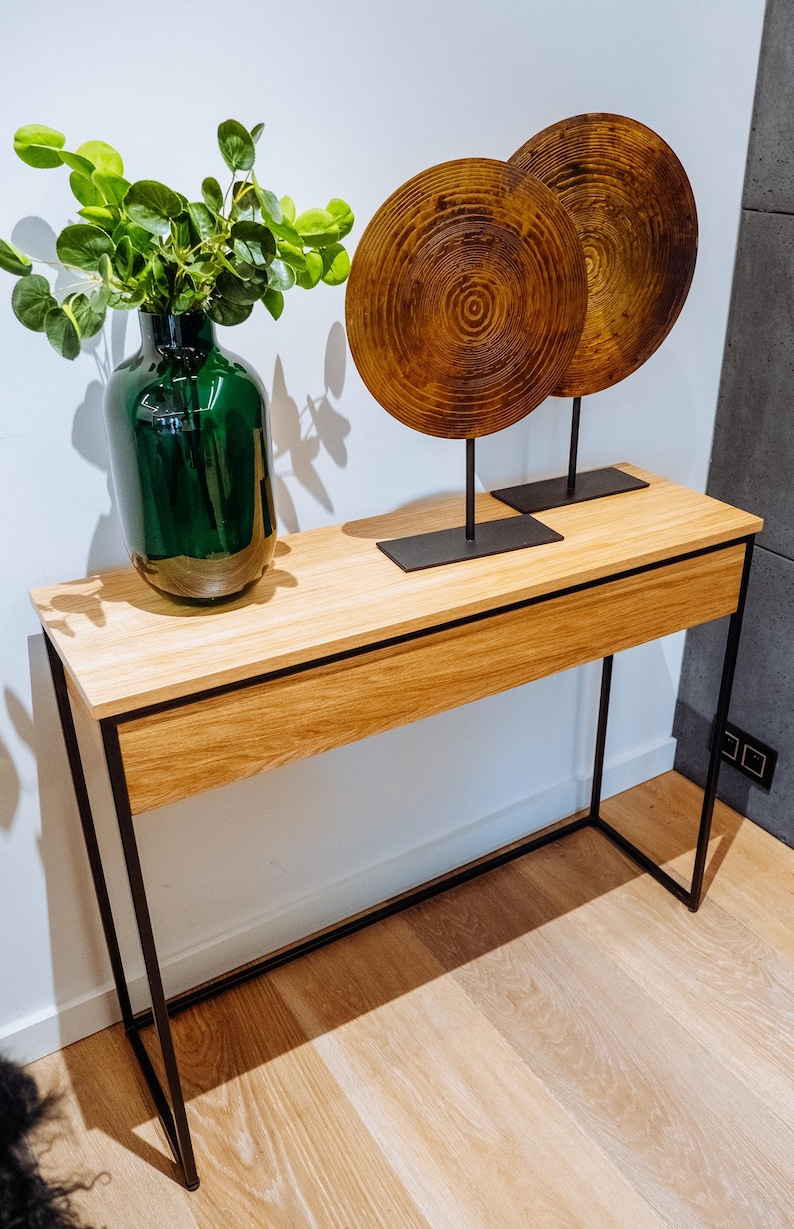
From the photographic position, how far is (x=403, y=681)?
119cm

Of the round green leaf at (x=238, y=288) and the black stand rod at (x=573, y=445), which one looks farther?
the black stand rod at (x=573, y=445)

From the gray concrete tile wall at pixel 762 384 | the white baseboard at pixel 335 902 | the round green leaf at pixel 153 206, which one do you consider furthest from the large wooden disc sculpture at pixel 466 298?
the white baseboard at pixel 335 902

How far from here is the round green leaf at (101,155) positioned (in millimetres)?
996

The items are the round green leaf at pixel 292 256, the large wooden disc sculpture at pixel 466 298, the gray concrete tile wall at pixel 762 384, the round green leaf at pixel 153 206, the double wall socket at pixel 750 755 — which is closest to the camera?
the round green leaf at pixel 153 206

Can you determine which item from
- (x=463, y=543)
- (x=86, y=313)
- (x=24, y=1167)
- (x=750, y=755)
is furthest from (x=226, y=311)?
(x=750, y=755)

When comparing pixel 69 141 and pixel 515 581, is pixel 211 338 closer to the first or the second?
pixel 69 141

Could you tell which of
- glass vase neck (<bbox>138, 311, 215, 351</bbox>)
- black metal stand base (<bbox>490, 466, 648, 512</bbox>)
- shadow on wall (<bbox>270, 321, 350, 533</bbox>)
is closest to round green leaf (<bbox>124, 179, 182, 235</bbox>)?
glass vase neck (<bbox>138, 311, 215, 351</bbox>)

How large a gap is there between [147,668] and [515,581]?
0.48m

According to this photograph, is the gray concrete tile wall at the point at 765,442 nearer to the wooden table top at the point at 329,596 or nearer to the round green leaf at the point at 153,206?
the wooden table top at the point at 329,596

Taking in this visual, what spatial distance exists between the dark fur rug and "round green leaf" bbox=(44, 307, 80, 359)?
1.09 metres

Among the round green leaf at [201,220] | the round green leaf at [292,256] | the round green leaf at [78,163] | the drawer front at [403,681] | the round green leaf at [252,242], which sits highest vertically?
the round green leaf at [78,163]

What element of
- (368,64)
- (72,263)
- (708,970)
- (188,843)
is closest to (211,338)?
(72,263)

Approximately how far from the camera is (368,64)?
4.06 feet

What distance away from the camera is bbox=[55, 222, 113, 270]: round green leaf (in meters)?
0.94
